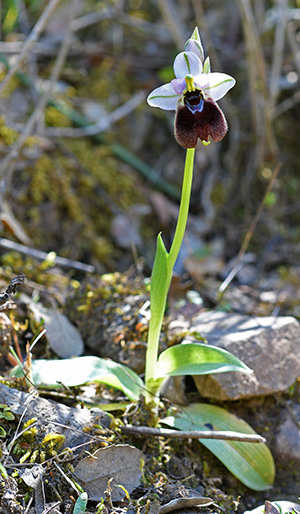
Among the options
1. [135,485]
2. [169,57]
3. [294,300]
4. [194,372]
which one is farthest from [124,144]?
[135,485]

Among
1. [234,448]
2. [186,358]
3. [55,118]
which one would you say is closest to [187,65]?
[186,358]

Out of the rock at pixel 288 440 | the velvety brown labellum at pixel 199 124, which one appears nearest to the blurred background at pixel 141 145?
the rock at pixel 288 440

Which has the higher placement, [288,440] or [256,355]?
[256,355]

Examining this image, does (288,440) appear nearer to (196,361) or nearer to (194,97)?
(196,361)

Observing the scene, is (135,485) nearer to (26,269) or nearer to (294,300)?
(26,269)

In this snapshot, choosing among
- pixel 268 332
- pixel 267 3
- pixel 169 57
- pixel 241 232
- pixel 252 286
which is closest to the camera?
pixel 268 332

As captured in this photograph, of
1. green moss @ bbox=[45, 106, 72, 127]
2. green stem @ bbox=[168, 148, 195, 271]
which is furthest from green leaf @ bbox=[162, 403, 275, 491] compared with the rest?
green moss @ bbox=[45, 106, 72, 127]
